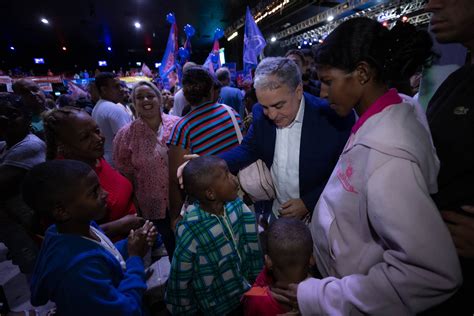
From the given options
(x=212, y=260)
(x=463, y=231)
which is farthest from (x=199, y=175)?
(x=463, y=231)

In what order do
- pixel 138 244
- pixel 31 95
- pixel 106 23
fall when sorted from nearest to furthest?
pixel 138 244
pixel 31 95
pixel 106 23

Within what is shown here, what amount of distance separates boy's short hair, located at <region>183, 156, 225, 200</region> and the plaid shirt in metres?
0.16

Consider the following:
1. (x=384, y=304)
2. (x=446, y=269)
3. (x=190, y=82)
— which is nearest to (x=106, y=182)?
(x=190, y=82)

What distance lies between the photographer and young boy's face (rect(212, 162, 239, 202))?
1.73 m

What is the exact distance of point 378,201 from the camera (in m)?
0.81

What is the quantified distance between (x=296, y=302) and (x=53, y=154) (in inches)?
81.9

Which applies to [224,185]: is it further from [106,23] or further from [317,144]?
[106,23]

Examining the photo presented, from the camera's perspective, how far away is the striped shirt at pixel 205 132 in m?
2.39

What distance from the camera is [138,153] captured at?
2744 mm

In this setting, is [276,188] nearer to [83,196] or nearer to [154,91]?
[83,196]

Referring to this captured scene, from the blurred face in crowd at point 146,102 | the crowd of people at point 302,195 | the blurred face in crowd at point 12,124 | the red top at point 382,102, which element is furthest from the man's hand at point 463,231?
the blurred face in crowd at point 12,124

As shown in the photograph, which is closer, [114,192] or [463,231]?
[463,231]

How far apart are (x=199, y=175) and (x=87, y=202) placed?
27.8 inches

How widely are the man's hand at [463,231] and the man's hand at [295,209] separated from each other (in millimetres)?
813
